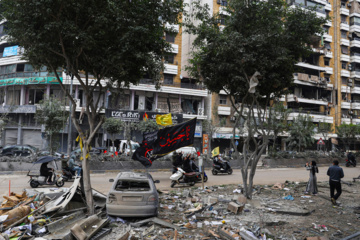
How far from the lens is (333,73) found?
4853 centimetres

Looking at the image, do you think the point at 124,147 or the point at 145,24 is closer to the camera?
the point at 145,24

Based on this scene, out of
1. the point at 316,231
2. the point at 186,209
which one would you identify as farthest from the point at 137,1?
the point at 316,231

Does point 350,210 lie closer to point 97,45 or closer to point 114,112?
point 97,45

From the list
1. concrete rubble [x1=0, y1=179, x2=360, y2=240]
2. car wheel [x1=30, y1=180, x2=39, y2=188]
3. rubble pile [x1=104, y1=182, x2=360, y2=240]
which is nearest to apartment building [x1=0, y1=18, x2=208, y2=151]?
car wheel [x1=30, y1=180, x2=39, y2=188]

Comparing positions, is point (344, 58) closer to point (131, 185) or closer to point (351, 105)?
point (351, 105)

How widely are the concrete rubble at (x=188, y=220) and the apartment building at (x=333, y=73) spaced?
124 ft

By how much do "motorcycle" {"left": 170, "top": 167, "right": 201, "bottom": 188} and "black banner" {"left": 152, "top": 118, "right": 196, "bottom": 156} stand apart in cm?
278

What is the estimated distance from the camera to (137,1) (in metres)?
8.75

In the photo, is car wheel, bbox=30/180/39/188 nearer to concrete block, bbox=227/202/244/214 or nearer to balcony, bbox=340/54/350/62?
concrete block, bbox=227/202/244/214

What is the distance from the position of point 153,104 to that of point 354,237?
3070cm

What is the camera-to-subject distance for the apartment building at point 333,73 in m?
45.4

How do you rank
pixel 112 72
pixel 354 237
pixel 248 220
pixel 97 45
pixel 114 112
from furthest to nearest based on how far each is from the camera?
pixel 114 112 → pixel 112 72 → pixel 97 45 → pixel 248 220 → pixel 354 237

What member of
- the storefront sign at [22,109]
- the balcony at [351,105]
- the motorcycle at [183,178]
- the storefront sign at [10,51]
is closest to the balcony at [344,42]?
the balcony at [351,105]

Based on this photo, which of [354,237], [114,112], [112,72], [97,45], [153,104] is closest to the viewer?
[354,237]
